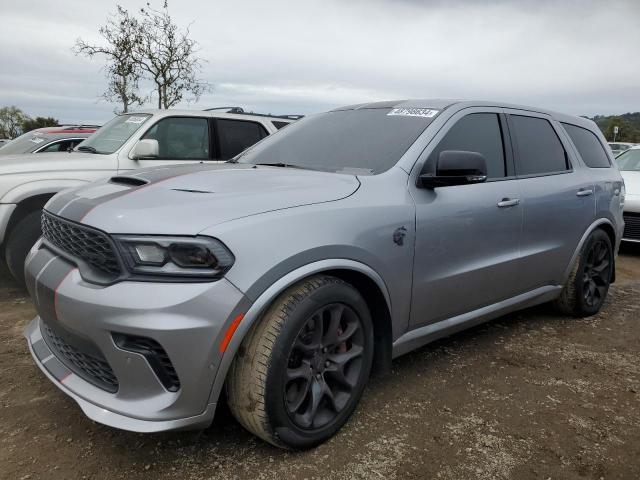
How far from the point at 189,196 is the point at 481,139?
199 cm

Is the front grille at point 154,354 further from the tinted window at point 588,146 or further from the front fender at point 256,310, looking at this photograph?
the tinted window at point 588,146

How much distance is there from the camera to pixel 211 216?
6.85 feet

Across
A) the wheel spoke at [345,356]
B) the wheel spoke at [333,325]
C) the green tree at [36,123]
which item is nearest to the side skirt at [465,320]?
the wheel spoke at [345,356]

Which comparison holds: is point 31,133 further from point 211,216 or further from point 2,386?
point 211,216

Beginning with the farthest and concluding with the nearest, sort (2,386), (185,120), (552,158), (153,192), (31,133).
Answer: (31,133), (185,120), (552,158), (2,386), (153,192)

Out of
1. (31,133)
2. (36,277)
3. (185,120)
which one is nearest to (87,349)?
(36,277)

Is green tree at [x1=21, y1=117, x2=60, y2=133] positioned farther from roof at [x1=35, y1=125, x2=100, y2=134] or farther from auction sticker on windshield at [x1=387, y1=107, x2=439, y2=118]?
auction sticker on windshield at [x1=387, y1=107, x2=439, y2=118]

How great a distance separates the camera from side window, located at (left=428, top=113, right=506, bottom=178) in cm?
313

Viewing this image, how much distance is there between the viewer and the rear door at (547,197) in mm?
3566

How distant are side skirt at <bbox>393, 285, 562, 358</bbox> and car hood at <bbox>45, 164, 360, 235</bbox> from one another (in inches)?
34.6

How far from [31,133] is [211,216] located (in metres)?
7.96

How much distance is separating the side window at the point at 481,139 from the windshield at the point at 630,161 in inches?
236

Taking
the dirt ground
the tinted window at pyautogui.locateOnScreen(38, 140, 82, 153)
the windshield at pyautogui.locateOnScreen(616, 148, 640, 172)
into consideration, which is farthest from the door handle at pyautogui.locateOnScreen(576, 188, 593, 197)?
the tinted window at pyautogui.locateOnScreen(38, 140, 82, 153)

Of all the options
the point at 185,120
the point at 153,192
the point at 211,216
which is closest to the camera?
the point at 211,216
